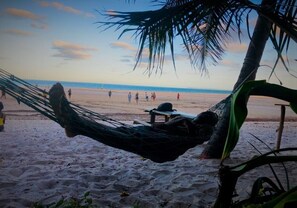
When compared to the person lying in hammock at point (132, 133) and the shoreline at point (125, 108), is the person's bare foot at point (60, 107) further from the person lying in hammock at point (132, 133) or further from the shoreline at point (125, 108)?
the shoreline at point (125, 108)

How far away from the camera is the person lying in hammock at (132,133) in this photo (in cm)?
147

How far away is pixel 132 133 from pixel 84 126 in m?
0.30

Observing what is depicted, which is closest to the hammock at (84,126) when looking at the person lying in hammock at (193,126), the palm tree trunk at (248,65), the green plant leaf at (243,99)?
the person lying in hammock at (193,126)

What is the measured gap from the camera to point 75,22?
6.06 ft

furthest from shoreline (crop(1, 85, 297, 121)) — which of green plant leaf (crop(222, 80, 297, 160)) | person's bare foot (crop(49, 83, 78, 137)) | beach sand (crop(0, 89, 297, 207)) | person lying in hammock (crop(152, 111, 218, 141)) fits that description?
green plant leaf (crop(222, 80, 297, 160))

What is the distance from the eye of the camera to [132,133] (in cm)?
160

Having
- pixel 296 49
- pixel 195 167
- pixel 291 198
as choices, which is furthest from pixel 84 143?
pixel 291 198

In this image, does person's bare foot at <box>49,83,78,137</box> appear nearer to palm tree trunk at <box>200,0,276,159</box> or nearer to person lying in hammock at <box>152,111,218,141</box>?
person lying in hammock at <box>152,111,218,141</box>

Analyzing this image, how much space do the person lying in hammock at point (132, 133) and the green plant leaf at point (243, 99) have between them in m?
1.21

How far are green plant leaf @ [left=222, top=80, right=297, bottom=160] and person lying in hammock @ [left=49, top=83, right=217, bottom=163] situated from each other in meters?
1.21

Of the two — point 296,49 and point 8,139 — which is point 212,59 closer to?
point 296,49

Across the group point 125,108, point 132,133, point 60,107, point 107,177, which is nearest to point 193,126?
point 132,133

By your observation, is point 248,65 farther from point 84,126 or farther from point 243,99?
point 243,99

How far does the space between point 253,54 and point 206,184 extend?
1.22 m
